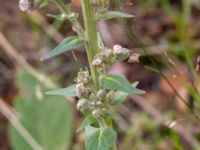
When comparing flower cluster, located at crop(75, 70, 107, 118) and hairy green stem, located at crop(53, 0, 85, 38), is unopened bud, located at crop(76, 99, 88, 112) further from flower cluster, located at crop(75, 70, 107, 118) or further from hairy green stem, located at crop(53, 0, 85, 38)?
hairy green stem, located at crop(53, 0, 85, 38)

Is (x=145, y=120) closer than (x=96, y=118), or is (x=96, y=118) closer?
(x=96, y=118)

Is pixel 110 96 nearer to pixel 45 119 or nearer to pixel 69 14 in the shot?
pixel 69 14

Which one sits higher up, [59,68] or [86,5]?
[86,5]

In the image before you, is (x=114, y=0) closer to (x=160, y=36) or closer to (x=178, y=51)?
(x=178, y=51)

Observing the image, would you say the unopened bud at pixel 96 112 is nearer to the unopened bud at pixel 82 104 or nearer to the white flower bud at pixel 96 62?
the unopened bud at pixel 82 104

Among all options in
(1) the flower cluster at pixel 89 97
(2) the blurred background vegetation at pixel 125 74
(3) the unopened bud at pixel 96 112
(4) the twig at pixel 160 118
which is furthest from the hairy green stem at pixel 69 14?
(4) the twig at pixel 160 118

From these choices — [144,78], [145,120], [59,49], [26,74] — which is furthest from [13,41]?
[59,49]
